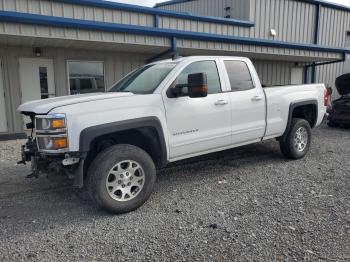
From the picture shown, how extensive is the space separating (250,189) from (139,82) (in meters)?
2.33

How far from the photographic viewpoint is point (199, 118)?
442cm

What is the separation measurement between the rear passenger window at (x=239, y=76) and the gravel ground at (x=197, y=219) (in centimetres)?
151

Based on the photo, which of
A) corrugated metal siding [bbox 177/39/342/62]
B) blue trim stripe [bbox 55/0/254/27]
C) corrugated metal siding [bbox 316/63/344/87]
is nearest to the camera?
blue trim stripe [bbox 55/0/254/27]

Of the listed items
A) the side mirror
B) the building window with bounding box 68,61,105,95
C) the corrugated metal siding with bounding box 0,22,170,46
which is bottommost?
the side mirror

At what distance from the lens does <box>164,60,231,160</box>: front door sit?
4188 mm

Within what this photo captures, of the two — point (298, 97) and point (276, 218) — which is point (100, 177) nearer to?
point (276, 218)

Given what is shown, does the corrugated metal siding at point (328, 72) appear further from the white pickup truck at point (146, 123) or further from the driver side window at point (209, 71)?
the driver side window at point (209, 71)

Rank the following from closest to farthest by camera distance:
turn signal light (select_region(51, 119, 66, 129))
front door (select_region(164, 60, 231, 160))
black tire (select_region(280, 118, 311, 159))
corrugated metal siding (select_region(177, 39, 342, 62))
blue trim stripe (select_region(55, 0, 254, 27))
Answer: turn signal light (select_region(51, 119, 66, 129)), front door (select_region(164, 60, 231, 160)), black tire (select_region(280, 118, 311, 159)), blue trim stripe (select_region(55, 0, 254, 27)), corrugated metal siding (select_region(177, 39, 342, 62))

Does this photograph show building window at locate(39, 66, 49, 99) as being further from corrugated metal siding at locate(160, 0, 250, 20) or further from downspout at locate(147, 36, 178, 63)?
corrugated metal siding at locate(160, 0, 250, 20)

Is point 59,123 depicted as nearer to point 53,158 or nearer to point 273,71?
point 53,158

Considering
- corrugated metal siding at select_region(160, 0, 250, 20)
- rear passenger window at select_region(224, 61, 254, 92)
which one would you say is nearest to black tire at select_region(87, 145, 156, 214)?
rear passenger window at select_region(224, 61, 254, 92)

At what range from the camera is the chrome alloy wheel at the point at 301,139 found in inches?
237

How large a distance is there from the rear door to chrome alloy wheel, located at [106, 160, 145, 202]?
1.82 m

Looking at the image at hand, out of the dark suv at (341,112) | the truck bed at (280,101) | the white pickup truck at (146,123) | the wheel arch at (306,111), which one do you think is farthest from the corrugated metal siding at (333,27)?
the white pickup truck at (146,123)
